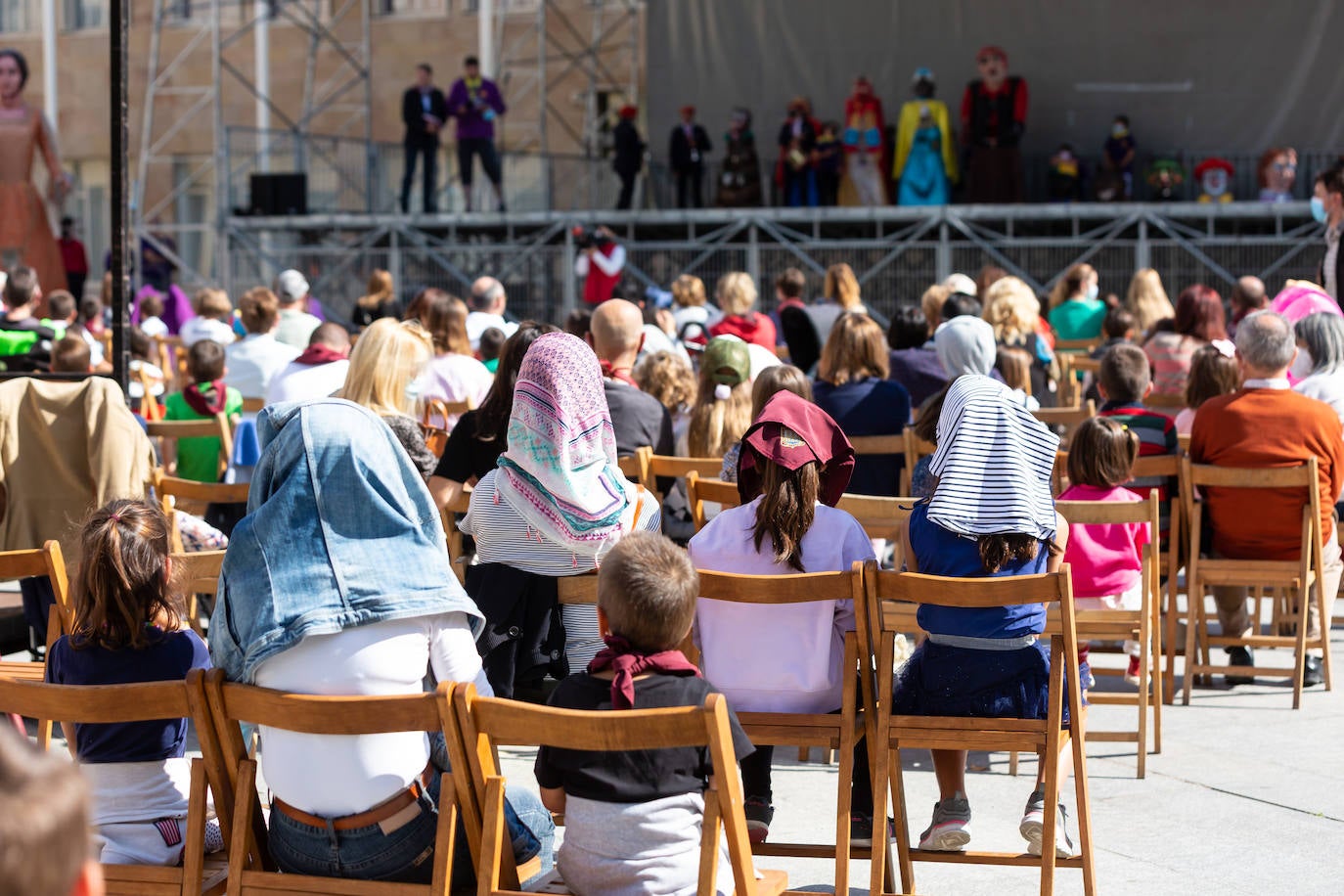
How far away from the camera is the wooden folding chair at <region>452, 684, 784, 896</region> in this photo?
2678 millimetres

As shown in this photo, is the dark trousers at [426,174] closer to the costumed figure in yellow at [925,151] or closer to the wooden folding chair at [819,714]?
the costumed figure in yellow at [925,151]

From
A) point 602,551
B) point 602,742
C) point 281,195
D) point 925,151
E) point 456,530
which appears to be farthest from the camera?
point 281,195

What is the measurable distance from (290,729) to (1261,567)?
4.03m

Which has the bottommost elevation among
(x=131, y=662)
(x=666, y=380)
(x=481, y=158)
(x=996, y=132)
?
(x=131, y=662)

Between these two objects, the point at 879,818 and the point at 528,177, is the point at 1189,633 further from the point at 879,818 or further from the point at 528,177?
the point at 528,177

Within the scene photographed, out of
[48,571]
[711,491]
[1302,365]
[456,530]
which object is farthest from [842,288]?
[48,571]

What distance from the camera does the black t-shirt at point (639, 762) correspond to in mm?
2969

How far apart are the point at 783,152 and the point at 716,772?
Result: 15.6 meters

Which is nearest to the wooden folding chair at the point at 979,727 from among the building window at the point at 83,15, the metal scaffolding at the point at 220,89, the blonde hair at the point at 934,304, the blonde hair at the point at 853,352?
the blonde hair at the point at 853,352

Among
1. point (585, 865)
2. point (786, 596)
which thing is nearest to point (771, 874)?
point (585, 865)

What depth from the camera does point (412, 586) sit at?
122 inches

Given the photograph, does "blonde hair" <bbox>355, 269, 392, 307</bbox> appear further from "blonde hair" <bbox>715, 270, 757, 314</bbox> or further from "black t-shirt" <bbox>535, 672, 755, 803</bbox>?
"black t-shirt" <bbox>535, 672, 755, 803</bbox>

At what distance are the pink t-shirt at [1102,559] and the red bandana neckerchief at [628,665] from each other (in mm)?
2469

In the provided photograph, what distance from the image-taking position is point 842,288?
389 inches
